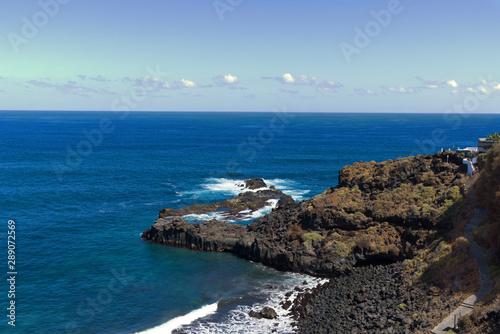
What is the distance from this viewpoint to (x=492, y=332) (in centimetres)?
2822

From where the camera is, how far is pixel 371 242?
169ft

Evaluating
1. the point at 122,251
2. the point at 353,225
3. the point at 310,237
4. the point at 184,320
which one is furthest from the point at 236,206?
the point at 184,320

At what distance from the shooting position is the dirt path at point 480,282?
106ft

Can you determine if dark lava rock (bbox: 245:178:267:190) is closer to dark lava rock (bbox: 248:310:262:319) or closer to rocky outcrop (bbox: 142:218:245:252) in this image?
rocky outcrop (bbox: 142:218:245:252)

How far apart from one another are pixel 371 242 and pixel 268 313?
18113 millimetres

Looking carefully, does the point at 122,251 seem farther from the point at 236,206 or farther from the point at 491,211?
the point at 491,211

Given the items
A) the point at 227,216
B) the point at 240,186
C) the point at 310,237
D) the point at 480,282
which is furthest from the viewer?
the point at 240,186

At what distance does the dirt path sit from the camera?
3238 cm

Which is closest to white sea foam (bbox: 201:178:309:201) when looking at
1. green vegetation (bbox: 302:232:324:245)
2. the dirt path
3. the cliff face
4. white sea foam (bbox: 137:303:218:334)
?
the cliff face

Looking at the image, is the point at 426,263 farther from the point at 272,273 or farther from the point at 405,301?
the point at 272,273

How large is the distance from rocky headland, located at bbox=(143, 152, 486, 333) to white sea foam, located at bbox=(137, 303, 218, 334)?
8986 millimetres

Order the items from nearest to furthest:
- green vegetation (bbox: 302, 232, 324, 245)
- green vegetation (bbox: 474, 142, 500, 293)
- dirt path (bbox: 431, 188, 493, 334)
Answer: dirt path (bbox: 431, 188, 493, 334)
green vegetation (bbox: 474, 142, 500, 293)
green vegetation (bbox: 302, 232, 324, 245)

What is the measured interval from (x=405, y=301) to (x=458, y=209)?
16363 mm

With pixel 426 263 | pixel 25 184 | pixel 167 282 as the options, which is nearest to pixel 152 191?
pixel 25 184
